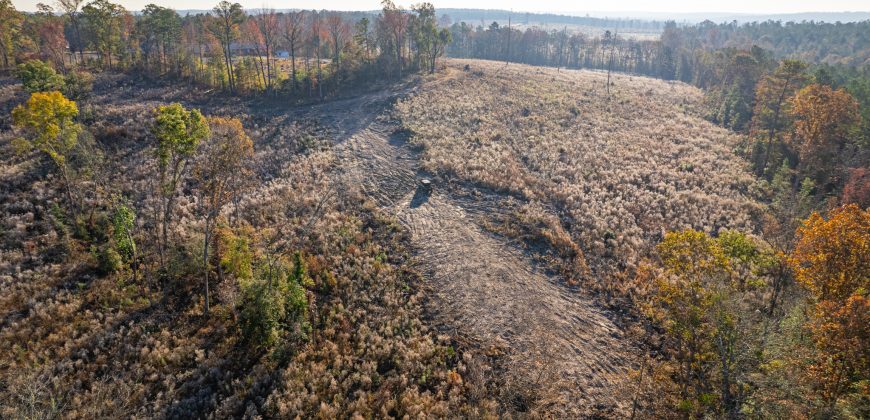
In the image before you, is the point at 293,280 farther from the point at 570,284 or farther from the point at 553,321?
the point at 570,284

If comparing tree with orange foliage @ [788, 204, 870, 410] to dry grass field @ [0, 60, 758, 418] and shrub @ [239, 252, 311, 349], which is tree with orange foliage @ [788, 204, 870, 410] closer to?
dry grass field @ [0, 60, 758, 418]

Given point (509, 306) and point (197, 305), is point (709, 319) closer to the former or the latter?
point (509, 306)

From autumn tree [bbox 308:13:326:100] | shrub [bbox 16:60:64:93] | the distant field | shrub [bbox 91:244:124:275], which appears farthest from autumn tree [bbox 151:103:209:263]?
autumn tree [bbox 308:13:326:100]

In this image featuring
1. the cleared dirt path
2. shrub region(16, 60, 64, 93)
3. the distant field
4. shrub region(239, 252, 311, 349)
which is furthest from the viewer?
shrub region(16, 60, 64, 93)

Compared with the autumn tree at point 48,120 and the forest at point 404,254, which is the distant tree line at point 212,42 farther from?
the autumn tree at point 48,120

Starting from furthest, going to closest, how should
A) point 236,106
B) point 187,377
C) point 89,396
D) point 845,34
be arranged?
point 845,34, point 236,106, point 187,377, point 89,396

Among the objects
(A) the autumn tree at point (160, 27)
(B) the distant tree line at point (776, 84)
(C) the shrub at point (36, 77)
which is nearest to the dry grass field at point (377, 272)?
(C) the shrub at point (36, 77)

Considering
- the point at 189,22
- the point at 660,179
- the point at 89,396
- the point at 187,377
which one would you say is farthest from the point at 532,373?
the point at 189,22
